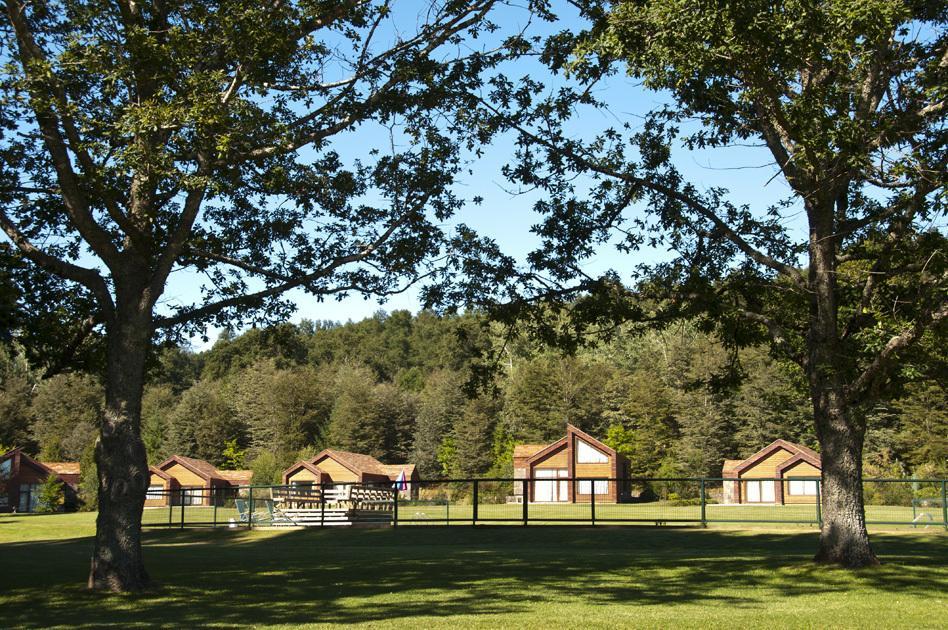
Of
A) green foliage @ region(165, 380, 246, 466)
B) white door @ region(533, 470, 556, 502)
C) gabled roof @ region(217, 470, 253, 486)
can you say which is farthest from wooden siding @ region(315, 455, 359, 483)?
green foliage @ region(165, 380, 246, 466)

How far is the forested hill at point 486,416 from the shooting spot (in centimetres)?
6706

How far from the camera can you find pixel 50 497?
63125mm

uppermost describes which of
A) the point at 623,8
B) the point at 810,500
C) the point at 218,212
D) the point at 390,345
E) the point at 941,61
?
the point at 390,345

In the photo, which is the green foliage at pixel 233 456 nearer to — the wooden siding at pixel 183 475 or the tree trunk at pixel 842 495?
the wooden siding at pixel 183 475

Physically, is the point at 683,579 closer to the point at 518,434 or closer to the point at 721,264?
the point at 721,264

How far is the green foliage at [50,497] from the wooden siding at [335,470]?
59.3 feet

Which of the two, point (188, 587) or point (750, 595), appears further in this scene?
point (188, 587)

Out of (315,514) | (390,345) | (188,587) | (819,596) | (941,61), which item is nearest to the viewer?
(819,596)

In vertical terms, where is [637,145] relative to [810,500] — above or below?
above

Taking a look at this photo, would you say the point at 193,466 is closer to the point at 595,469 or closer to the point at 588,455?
the point at 588,455

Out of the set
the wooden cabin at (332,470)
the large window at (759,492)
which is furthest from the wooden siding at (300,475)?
the large window at (759,492)

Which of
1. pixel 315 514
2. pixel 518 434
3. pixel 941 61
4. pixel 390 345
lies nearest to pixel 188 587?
pixel 941 61

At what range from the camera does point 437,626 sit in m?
9.62

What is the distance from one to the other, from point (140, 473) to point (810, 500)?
131 ft
